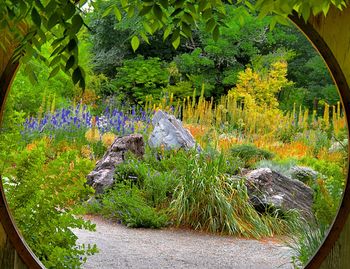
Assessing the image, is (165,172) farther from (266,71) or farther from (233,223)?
(266,71)

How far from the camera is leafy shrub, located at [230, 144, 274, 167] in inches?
285

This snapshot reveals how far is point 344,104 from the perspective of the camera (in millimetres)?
2930

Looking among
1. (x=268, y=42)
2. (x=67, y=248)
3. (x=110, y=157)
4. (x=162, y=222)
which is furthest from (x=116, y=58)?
(x=67, y=248)

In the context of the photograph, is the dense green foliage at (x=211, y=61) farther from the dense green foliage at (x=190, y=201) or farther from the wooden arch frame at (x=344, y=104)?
the wooden arch frame at (x=344, y=104)

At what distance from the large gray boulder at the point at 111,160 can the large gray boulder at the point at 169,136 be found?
311mm

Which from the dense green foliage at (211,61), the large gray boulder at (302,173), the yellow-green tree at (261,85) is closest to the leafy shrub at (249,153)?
the large gray boulder at (302,173)

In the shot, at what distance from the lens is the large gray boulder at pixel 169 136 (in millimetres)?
6930

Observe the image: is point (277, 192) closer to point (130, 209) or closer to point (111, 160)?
point (130, 209)

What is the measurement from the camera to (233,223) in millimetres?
5918

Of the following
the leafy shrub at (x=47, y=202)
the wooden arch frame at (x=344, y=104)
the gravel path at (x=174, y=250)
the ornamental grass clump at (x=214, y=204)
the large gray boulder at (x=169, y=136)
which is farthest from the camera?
the large gray boulder at (x=169, y=136)

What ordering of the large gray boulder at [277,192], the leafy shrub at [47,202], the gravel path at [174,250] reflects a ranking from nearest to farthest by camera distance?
the leafy shrub at [47,202]
the gravel path at [174,250]
the large gray boulder at [277,192]

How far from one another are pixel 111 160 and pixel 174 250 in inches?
47.8

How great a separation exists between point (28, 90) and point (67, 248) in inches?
209

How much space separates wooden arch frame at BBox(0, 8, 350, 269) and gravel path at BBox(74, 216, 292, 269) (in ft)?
7.87
